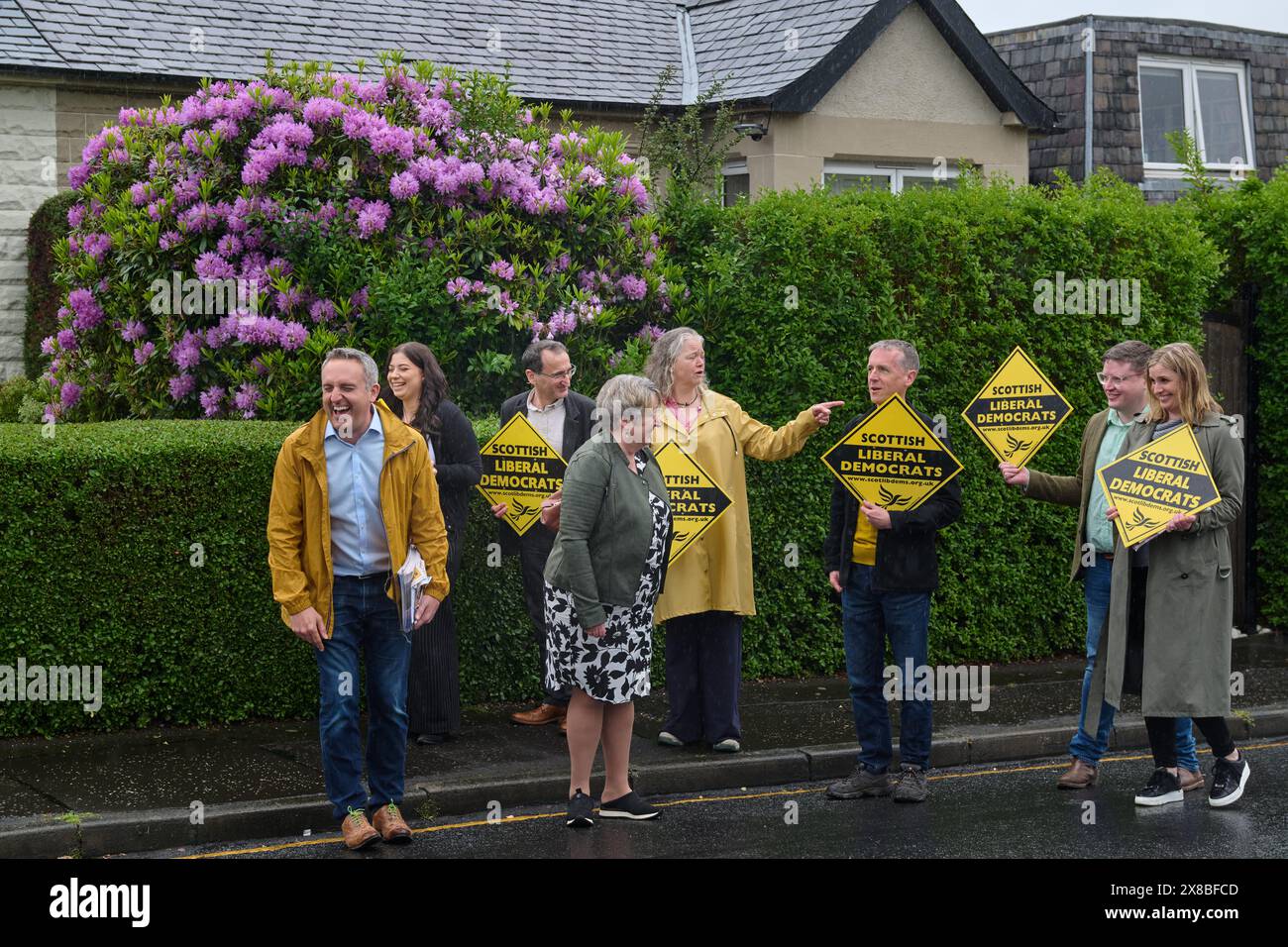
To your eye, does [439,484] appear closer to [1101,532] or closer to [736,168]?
[1101,532]

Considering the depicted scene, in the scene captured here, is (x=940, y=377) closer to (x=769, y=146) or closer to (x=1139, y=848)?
(x=1139, y=848)

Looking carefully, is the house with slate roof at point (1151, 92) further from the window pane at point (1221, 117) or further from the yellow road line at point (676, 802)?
the yellow road line at point (676, 802)

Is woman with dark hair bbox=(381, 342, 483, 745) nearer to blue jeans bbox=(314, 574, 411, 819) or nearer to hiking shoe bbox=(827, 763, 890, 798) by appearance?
blue jeans bbox=(314, 574, 411, 819)

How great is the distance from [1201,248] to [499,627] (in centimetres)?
592

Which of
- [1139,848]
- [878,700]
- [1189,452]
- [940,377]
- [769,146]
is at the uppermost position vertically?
[769,146]

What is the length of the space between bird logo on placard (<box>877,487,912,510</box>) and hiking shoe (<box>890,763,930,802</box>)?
4.12ft

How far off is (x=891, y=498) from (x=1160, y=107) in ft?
61.4

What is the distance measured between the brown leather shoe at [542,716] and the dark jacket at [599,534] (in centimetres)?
216

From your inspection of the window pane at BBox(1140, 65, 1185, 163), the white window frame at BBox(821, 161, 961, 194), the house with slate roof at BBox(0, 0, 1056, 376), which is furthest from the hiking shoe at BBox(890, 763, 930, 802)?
the window pane at BBox(1140, 65, 1185, 163)

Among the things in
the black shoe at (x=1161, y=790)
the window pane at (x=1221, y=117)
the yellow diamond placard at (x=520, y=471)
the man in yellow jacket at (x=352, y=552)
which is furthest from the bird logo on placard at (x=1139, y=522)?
the window pane at (x=1221, y=117)

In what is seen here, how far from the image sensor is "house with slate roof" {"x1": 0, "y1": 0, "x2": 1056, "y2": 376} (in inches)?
590

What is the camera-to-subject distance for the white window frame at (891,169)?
18.2 metres

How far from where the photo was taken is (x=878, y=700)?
7992 millimetres

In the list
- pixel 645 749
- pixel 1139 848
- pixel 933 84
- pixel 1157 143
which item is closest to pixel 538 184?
pixel 645 749
